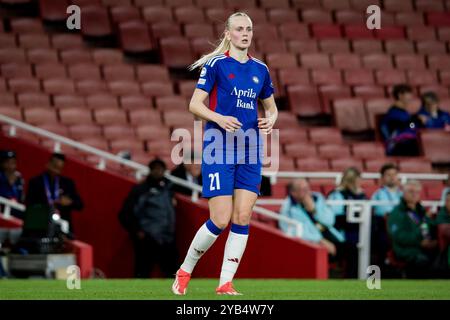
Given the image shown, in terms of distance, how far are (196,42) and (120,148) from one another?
2.97 m

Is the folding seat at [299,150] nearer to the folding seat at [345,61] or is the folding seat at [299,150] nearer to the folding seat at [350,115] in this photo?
the folding seat at [350,115]

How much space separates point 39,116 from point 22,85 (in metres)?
0.75

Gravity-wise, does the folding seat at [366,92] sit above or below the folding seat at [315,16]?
below

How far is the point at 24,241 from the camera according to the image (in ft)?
44.5

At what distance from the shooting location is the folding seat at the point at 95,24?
18.7 m

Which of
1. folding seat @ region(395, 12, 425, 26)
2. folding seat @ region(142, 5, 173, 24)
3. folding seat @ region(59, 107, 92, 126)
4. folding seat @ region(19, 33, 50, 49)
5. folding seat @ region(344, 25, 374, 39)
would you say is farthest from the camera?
folding seat @ region(395, 12, 425, 26)

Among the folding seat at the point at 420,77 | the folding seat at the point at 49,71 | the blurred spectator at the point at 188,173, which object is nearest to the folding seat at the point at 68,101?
the folding seat at the point at 49,71

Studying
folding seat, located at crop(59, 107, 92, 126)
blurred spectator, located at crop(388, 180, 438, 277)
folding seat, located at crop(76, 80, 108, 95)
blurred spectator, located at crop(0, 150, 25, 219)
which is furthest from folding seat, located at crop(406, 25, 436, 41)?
blurred spectator, located at crop(0, 150, 25, 219)

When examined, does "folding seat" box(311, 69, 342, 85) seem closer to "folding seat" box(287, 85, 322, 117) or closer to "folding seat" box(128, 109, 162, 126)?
"folding seat" box(287, 85, 322, 117)

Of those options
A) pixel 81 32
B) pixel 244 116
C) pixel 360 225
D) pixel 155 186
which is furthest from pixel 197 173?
pixel 244 116

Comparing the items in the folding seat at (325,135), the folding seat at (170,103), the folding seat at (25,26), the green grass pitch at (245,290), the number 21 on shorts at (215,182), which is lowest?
the green grass pitch at (245,290)

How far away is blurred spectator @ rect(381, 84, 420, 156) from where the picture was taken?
1630 cm

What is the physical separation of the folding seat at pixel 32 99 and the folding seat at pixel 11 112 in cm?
25

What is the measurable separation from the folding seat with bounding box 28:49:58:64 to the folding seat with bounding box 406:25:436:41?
6251 mm
